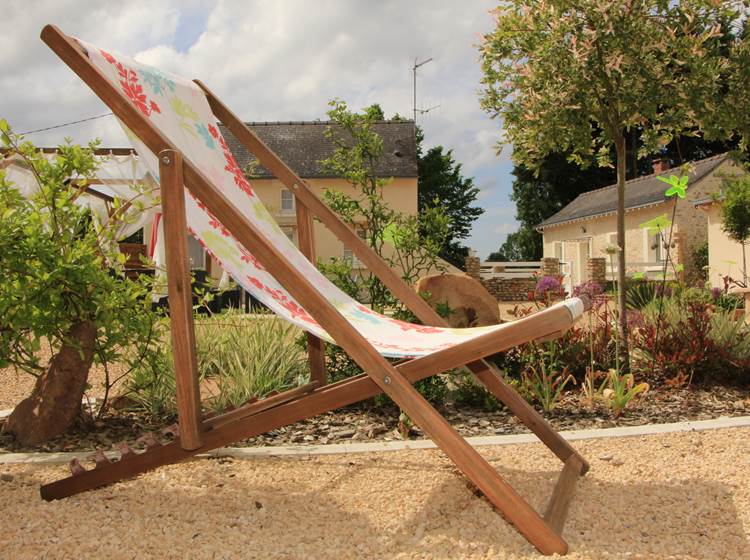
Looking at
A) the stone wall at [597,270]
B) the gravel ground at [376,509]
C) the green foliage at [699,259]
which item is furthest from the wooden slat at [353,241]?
the green foliage at [699,259]

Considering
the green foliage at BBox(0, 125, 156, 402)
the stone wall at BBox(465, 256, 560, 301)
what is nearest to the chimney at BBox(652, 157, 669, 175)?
the stone wall at BBox(465, 256, 560, 301)

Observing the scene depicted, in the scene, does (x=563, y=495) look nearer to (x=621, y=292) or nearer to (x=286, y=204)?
(x=621, y=292)

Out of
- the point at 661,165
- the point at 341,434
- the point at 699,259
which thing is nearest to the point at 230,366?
the point at 341,434

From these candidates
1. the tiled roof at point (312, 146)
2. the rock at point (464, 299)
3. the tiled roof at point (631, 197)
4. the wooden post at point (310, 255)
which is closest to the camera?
the wooden post at point (310, 255)

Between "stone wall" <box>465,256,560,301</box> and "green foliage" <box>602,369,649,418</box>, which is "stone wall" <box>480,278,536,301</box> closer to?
"stone wall" <box>465,256,560,301</box>

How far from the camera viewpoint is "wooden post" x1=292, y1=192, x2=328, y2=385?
3154 millimetres

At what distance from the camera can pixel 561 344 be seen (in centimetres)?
454

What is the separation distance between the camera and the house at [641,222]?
Result: 1808cm

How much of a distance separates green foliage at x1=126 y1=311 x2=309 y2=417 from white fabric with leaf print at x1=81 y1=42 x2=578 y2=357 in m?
1.00

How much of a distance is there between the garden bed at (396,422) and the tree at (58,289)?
0.19m

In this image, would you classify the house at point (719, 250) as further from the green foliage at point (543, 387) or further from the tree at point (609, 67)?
the green foliage at point (543, 387)

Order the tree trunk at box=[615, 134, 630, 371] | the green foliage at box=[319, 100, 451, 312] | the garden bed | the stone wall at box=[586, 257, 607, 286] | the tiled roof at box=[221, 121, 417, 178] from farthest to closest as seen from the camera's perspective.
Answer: the tiled roof at box=[221, 121, 417, 178], the stone wall at box=[586, 257, 607, 286], the tree trunk at box=[615, 134, 630, 371], the green foliage at box=[319, 100, 451, 312], the garden bed

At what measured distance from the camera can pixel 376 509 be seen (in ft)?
7.77

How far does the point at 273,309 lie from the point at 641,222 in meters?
19.7
